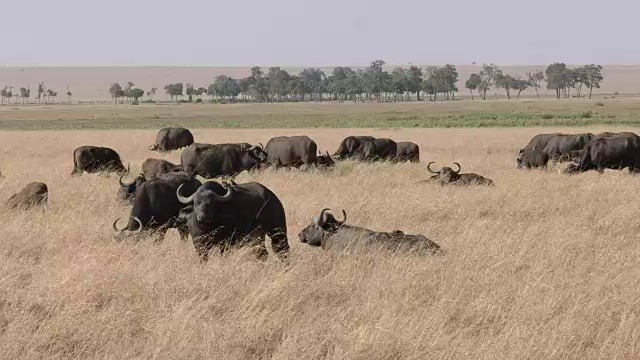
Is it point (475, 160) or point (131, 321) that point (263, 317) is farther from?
point (475, 160)

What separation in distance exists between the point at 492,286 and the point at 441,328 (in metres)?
1.47

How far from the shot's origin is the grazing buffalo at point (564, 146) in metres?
24.9

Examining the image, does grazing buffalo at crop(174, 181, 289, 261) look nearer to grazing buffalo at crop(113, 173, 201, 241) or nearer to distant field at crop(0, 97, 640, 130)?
grazing buffalo at crop(113, 173, 201, 241)

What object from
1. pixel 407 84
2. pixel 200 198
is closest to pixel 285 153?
pixel 200 198

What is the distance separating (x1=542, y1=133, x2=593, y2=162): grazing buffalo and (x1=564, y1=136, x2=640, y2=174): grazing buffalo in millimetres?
2398

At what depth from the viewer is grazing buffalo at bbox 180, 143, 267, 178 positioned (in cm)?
2105

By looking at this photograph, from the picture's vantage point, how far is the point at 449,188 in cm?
1711

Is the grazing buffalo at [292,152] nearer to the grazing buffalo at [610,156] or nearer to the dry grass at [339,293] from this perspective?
the grazing buffalo at [610,156]

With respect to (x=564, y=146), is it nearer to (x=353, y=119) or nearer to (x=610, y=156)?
(x=610, y=156)

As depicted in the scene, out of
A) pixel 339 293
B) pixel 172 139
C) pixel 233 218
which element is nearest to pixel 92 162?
pixel 172 139

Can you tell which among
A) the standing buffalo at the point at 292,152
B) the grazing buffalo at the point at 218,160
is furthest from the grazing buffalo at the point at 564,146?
the grazing buffalo at the point at 218,160

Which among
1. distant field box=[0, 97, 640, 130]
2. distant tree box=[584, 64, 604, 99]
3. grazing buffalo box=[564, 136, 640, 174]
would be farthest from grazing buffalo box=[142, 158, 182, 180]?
distant tree box=[584, 64, 604, 99]

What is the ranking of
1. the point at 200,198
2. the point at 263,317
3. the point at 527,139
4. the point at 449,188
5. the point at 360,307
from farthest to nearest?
the point at 527,139
the point at 449,188
the point at 200,198
the point at 360,307
the point at 263,317

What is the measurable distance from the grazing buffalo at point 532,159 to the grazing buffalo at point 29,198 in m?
13.7
